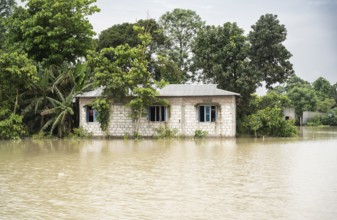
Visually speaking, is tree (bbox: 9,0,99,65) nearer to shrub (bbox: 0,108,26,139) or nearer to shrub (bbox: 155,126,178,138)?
shrub (bbox: 0,108,26,139)

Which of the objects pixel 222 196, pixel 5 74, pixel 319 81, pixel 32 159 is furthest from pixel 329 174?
pixel 319 81

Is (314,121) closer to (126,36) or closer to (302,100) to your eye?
(302,100)

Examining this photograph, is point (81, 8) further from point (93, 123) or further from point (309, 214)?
point (309, 214)

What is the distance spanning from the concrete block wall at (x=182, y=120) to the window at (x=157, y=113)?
1.06 ft

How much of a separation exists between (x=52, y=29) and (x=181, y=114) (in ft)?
34.5

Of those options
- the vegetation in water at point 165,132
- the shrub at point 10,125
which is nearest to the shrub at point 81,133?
the shrub at point 10,125

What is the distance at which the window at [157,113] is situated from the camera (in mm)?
29625

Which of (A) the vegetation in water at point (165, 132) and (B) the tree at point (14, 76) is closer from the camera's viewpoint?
(B) the tree at point (14, 76)

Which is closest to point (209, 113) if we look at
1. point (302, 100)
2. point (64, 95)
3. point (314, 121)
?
point (64, 95)

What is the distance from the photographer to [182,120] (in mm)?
29250

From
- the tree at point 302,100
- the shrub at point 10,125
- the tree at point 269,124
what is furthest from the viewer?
the tree at point 302,100

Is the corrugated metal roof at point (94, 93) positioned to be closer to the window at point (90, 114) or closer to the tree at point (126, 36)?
the window at point (90, 114)

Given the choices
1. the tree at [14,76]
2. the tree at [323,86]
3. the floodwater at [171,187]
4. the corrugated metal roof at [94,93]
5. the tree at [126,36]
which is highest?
the tree at [126,36]

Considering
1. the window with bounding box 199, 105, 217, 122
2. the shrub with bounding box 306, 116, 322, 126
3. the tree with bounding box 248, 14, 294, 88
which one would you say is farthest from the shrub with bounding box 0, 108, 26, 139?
the shrub with bounding box 306, 116, 322, 126
